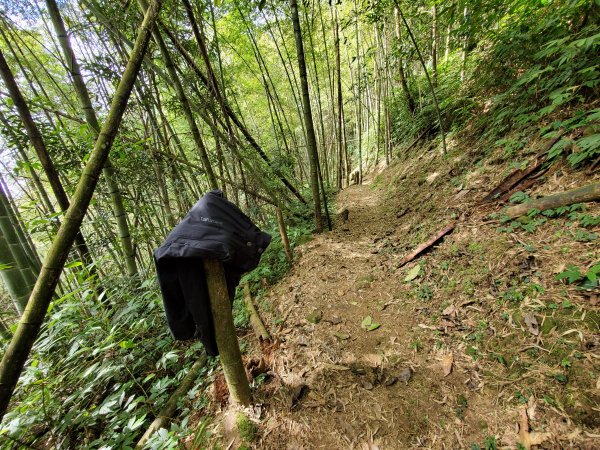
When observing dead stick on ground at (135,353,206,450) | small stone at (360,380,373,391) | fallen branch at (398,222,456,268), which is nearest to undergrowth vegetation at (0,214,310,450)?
dead stick on ground at (135,353,206,450)

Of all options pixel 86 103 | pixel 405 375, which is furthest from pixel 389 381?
pixel 86 103

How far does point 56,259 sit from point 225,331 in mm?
960

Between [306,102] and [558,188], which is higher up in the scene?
[306,102]

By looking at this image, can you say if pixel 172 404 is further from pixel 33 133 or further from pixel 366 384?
pixel 33 133

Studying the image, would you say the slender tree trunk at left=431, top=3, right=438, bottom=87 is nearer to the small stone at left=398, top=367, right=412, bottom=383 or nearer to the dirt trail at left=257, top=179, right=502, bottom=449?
the dirt trail at left=257, top=179, right=502, bottom=449

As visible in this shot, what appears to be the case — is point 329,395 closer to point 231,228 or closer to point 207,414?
point 207,414

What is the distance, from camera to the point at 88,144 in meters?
2.82

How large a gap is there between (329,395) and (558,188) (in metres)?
2.70

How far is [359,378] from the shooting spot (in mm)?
1864

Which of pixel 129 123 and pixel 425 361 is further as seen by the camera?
pixel 129 123

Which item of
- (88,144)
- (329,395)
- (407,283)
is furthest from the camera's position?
(88,144)

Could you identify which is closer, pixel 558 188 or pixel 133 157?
pixel 558 188

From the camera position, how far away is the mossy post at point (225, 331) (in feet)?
4.79

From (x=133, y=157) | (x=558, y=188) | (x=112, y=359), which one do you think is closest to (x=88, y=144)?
(x=133, y=157)
